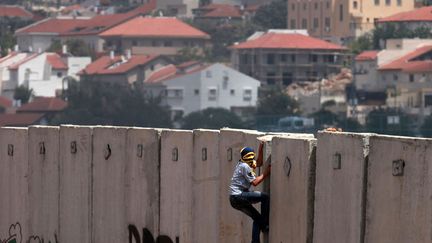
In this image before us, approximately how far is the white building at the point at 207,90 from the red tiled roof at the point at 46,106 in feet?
30.3

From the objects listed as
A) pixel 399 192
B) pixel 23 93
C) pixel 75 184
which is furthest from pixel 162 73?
pixel 399 192

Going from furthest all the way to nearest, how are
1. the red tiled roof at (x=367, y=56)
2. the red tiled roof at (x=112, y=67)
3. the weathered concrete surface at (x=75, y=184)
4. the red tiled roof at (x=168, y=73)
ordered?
the red tiled roof at (x=112, y=67) → the red tiled roof at (x=367, y=56) → the red tiled roof at (x=168, y=73) → the weathered concrete surface at (x=75, y=184)

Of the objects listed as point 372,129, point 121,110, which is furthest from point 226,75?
point 372,129

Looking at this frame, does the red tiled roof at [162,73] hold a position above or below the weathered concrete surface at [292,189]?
below

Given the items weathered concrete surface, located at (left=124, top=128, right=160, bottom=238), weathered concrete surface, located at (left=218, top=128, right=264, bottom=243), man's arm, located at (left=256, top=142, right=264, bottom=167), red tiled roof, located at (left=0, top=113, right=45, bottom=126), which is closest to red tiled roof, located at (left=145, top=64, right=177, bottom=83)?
red tiled roof, located at (left=0, top=113, right=45, bottom=126)

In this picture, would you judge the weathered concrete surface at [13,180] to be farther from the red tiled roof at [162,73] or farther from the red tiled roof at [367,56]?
the red tiled roof at [162,73]

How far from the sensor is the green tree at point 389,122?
121562mm

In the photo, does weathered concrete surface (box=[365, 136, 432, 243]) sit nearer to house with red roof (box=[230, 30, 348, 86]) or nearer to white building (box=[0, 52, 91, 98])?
white building (box=[0, 52, 91, 98])

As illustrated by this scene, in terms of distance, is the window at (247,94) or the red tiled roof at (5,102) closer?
the red tiled roof at (5,102)

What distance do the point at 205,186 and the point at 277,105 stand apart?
144048mm

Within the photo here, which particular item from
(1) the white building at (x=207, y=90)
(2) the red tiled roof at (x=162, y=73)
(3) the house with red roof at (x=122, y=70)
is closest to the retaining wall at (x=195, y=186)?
(1) the white building at (x=207, y=90)

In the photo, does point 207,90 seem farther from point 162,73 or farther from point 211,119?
point 211,119

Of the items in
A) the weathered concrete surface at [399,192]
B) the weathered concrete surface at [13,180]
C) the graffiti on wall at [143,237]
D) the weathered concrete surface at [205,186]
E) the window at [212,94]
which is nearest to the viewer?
the weathered concrete surface at [399,192]

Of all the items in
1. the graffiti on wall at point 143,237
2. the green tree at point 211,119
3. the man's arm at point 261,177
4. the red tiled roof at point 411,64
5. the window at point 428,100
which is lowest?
the green tree at point 211,119
